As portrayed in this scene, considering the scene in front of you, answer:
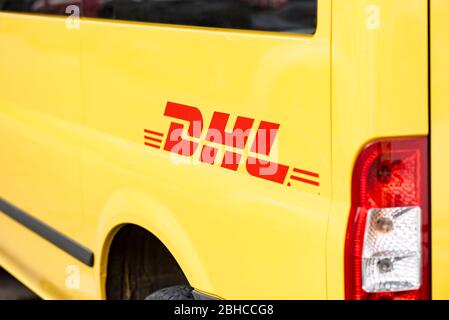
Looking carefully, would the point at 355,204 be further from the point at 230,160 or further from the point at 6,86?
the point at 6,86

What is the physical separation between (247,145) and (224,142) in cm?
11

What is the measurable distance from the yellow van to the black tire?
10mm

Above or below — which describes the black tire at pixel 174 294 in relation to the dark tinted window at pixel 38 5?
below

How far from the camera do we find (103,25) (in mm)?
3523

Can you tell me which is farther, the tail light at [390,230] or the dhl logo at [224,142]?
the dhl logo at [224,142]

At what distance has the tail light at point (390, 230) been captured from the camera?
2.59 metres

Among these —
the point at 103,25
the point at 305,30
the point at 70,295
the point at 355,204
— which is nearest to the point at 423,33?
the point at 305,30

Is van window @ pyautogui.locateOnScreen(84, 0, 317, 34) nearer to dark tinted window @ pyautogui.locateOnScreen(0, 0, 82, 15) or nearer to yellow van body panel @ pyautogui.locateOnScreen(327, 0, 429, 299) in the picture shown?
yellow van body panel @ pyautogui.locateOnScreen(327, 0, 429, 299)

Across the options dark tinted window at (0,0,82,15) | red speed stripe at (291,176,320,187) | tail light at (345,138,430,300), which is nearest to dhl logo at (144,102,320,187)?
red speed stripe at (291,176,320,187)

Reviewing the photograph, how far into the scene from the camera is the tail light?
2.59 m
